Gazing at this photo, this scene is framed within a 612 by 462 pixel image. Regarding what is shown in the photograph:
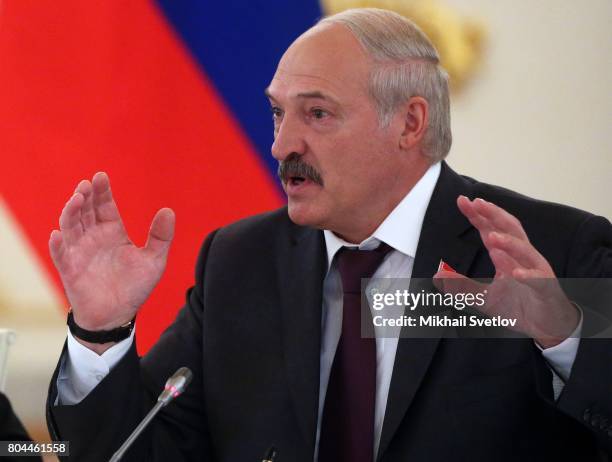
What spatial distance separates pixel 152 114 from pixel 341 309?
5.06ft

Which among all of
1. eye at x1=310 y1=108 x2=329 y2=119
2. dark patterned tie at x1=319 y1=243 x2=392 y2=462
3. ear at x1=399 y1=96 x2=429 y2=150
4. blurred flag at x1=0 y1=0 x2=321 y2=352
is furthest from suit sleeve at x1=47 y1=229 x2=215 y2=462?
blurred flag at x1=0 y1=0 x2=321 y2=352

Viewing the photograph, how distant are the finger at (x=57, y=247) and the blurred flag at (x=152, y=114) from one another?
1.53 meters

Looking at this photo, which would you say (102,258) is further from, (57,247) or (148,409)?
(148,409)

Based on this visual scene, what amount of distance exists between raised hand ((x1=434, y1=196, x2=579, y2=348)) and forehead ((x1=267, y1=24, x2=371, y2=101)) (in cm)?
60

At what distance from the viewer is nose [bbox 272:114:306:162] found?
208 cm

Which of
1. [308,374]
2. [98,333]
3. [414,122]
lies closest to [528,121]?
[414,122]

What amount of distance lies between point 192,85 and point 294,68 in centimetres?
132

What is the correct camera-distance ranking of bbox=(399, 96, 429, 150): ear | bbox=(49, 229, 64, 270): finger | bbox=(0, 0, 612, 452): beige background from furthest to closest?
bbox=(0, 0, 612, 452): beige background < bbox=(399, 96, 429, 150): ear < bbox=(49, 229, 64, 270): finger

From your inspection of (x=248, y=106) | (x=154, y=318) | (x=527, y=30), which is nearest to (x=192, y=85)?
(x=248, y=106)

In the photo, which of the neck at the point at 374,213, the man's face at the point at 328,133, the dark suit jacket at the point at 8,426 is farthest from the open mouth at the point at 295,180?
the dark suit jacket at the point at 8,426

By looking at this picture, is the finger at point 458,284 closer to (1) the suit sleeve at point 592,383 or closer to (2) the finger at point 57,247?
(1) the suit sleeve at point 592,383

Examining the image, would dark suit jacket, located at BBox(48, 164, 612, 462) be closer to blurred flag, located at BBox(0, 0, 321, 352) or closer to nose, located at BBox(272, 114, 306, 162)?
nose, located at BBox(272, 114, 306, 162)

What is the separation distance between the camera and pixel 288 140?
208 centimetres

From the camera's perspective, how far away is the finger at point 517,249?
1576 millimetres
